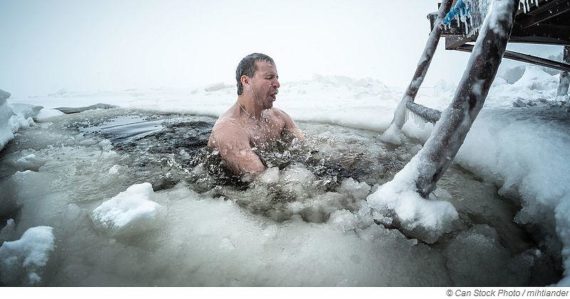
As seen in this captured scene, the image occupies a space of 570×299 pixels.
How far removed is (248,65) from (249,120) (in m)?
0.63

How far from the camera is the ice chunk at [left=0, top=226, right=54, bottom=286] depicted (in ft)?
3.81

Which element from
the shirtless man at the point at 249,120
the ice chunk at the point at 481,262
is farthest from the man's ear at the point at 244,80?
the ice chunk at the point at 481,262

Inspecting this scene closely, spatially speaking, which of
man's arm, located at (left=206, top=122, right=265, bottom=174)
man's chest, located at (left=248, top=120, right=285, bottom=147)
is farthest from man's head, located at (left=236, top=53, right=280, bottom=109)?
man's arm, located at (left=206, top=122, right=265, bottom=174)

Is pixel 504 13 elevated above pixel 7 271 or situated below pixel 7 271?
above

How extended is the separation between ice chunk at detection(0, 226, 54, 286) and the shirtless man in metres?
1.39

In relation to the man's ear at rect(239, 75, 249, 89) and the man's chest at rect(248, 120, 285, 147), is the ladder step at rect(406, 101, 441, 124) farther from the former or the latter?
the man's ear at rect(239, 75, 249, 89)

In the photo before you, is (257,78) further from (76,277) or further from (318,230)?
(76,277)

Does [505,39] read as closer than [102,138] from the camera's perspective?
Yes

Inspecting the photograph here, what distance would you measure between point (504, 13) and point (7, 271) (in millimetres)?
2439

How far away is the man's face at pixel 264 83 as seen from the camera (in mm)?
3014

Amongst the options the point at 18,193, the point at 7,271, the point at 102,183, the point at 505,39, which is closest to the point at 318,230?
the point at 505,39

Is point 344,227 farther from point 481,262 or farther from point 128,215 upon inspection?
point 128,215

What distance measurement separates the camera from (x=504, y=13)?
1.22 m
